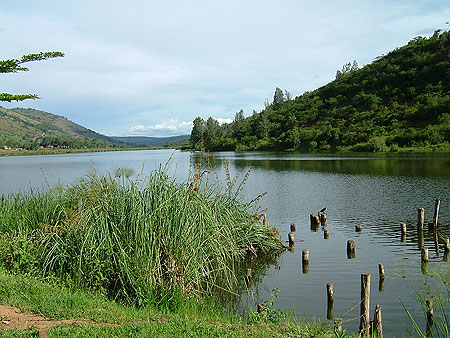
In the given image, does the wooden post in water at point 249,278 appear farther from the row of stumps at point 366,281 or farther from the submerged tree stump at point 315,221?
the submerged tree stump at point 315,221

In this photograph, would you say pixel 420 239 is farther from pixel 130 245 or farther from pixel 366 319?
pixel 130 245

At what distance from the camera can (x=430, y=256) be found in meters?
13.8

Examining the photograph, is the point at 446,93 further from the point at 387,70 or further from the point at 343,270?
the point at 343,270

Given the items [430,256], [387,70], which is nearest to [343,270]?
[430,256]

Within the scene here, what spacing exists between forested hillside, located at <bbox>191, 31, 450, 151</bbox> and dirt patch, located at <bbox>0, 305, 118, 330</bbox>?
58.4 metres

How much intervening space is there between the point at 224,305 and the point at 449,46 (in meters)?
92.0

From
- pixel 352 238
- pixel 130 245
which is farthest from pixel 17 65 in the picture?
pixel 352 238

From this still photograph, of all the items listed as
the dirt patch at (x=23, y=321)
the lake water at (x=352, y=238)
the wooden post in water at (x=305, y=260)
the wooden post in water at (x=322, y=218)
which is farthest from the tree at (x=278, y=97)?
the dirt patch at (x=23, y=321)

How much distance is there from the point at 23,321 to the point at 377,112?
258 ft

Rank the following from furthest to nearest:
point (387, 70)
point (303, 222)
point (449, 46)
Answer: point (387, 70), point (449, 46), point (303, 222)

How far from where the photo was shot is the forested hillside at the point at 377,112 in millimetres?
65125

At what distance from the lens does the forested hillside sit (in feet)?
214

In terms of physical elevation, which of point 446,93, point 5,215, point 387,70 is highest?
point 387,70

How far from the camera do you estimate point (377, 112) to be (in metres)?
77.1
